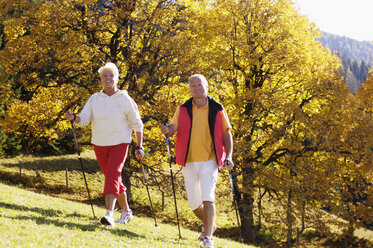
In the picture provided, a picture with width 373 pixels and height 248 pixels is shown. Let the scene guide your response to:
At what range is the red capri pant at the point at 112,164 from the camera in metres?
6.93

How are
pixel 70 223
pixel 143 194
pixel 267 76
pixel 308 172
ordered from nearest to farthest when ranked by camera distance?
pixel 70 223, pixel 308 172, pixel 267 76, pixel 143 194

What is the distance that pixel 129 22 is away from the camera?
19.4 metres

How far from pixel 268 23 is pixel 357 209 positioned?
491 inches

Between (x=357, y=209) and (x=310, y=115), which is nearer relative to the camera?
(x=310, y=115)

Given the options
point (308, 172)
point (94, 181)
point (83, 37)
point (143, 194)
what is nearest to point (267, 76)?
point (308, 172)

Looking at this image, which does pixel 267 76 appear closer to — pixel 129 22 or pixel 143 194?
pixel 129 22

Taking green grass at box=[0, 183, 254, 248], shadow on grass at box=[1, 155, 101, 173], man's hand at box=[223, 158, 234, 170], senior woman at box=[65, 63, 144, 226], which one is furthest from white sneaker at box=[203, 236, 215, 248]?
shadow on grass at box=[1, 155, 101, 173]

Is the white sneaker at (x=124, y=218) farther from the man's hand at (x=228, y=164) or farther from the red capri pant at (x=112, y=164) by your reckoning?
the man's hand at (x=228, y=164)

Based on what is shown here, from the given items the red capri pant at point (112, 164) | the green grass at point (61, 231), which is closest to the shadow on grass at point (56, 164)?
the green grass at point (61, 231)

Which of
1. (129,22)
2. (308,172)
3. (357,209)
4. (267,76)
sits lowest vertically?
(357,209)

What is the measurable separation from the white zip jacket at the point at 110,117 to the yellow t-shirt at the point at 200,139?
1.13 metres

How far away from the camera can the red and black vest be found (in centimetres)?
677

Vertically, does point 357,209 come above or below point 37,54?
below

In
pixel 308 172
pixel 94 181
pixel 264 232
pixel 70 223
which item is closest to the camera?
pixel 70 223
